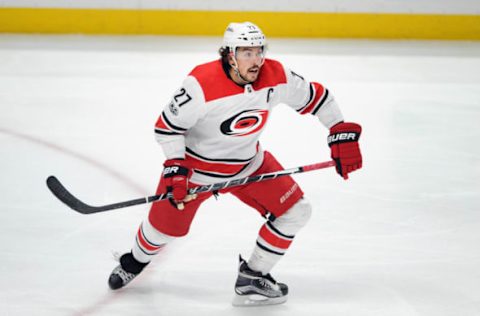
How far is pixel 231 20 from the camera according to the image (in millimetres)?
8047

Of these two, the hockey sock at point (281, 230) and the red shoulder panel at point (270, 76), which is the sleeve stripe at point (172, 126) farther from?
the hockey sock at point (281, 230)

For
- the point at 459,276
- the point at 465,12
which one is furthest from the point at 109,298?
the point at 465,12

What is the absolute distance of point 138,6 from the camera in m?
8.05

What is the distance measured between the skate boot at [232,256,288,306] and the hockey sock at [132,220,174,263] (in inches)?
11.8

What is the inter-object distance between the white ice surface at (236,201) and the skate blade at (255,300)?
0.09ft

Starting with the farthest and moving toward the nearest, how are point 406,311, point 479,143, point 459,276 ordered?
point 479,143
point 459,276
point 406,311

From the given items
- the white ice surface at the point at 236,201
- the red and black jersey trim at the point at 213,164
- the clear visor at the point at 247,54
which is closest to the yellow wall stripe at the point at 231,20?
the white ice surface at the point at 236,201

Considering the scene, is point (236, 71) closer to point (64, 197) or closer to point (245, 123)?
point (245, 123)

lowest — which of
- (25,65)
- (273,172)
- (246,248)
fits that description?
(25,65)

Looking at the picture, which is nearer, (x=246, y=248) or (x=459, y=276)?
(x=459, y=276)

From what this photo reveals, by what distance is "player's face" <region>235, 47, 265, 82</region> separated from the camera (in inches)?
105

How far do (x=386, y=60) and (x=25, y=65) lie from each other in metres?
3.06

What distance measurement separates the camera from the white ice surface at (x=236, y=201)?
298 centimetres

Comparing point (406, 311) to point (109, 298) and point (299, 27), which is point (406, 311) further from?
point (299, 27)
